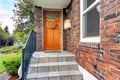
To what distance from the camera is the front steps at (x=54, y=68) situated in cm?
291

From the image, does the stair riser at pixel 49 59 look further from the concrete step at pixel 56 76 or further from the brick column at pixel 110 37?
the brick column at pixel 110 37

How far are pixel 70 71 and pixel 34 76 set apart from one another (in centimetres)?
105

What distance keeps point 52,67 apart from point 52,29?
2581 mm

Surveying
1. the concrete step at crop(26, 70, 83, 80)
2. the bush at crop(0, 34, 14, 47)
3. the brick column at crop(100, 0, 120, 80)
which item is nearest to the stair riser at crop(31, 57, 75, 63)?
the concrete step at crop(26, 70, 83, 80)

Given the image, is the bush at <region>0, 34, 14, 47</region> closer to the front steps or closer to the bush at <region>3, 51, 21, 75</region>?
the bush at <region>3, 51, 21, 75</region>

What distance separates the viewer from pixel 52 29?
17.6 feet

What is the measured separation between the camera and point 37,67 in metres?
3.11

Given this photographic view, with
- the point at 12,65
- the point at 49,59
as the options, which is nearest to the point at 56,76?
the point at 49,59

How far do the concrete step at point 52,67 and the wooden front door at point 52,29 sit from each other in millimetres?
2127

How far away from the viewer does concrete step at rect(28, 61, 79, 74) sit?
309 centimetres

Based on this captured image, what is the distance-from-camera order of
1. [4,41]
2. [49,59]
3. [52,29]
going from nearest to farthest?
[49,59], [52,29], [4,41]

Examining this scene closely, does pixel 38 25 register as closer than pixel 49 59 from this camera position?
No

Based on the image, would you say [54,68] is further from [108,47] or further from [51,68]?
[108,47]

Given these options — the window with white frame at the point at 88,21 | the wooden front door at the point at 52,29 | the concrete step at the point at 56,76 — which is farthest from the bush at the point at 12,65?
the window with white frame at the point at 88,21
